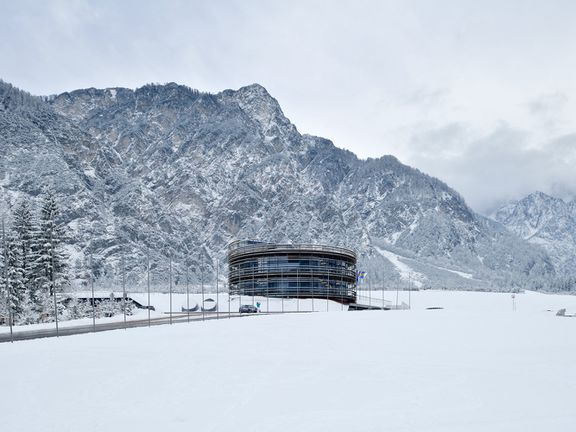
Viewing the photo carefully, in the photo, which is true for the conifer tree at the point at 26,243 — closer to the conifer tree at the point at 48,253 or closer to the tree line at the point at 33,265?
the tree line at the point at 33,265

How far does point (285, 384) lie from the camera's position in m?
26.3

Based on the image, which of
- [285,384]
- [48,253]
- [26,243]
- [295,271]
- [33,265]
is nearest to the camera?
[285,384]

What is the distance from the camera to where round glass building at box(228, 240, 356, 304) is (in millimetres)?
113438

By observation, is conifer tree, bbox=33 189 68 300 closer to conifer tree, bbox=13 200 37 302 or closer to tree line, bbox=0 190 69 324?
tree line, bbox=0 190 69 324

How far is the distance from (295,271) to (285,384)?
87.3m

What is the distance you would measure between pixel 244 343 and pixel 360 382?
16185 millimetres

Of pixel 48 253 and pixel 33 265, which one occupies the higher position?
pixel 48 253

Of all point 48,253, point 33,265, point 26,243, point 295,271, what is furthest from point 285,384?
point 295,271

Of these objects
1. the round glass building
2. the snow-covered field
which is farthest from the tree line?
the round glass building

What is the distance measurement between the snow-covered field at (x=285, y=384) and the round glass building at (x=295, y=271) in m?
67.9

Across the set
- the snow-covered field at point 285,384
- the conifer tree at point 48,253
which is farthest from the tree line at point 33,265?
the snow-covered field at point 285,384

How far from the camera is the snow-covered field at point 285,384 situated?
20.1 meters

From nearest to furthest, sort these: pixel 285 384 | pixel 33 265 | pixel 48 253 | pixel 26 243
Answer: pixel 285 384
pixel 33 265
pixel 48 253
pixel 26 243

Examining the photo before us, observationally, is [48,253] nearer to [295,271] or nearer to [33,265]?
[33,265]
